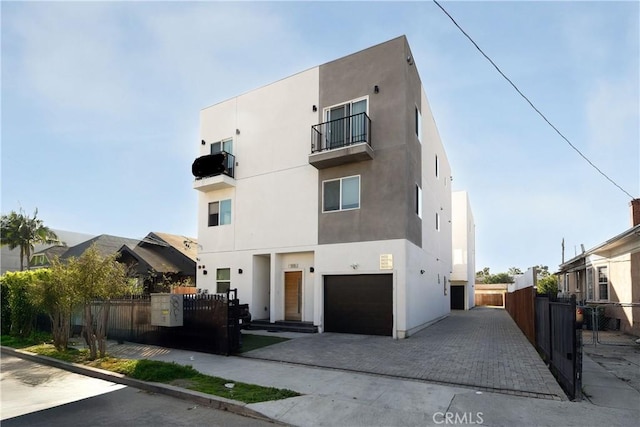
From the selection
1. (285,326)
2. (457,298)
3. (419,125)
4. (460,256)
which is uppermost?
(419,125)

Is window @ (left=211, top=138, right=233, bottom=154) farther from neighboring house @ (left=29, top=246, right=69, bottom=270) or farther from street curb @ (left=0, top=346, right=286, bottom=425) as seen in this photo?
neighboring house @ (left=29, top=246, right=69, bottom=270)

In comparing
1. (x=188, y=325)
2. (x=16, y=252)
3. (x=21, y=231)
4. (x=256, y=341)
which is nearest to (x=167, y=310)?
(x=188, y=325)

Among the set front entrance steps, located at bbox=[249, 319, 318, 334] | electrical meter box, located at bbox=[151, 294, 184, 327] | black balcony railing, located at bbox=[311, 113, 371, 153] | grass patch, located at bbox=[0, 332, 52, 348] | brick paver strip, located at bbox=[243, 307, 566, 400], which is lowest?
grass patch, located at bbox=[0, 332, 52, 348]

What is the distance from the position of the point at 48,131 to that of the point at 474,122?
45.8 feet

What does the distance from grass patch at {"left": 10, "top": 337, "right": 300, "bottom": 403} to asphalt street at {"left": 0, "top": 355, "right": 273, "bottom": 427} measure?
1.16ft

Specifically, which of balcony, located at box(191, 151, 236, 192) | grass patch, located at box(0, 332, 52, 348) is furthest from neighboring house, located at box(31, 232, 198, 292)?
balcony, located at box(191, 151, 236, 192)

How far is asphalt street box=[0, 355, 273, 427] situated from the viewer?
555 cm

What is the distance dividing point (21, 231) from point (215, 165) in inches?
1048

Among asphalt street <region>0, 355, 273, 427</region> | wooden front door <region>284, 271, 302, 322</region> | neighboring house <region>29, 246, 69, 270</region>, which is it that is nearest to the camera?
asphalt street <region>0, 355, 273, 427</region>

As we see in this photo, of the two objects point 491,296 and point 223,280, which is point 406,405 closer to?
point 223,280

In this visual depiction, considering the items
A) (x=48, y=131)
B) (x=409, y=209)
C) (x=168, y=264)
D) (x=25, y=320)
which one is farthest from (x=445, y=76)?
(x=168, y=264)

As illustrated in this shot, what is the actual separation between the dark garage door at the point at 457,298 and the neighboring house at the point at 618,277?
11.5m

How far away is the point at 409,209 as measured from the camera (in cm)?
1345

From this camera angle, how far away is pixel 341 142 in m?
14.3
